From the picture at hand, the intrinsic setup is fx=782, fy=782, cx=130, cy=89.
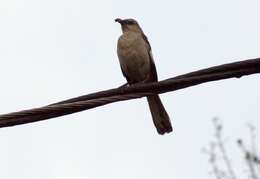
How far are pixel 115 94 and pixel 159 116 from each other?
251cm

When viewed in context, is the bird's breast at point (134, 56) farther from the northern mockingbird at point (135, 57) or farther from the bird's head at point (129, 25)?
the bird's head at point (129, 25)

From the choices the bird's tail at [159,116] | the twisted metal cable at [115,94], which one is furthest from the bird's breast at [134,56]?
the twisted metal cable at [115,94]

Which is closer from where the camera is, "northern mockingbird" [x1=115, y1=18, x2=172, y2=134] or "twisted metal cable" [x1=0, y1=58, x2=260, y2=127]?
"twisted metal cable" [x1=0, y1=58, x2=260, y2=127]

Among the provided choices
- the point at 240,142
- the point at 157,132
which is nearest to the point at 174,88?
the point at 157,132

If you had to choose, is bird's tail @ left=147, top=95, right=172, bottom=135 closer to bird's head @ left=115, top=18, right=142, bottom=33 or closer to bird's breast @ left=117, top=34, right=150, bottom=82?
bird's breast @ left=117, top=34, right=150, bottom=82

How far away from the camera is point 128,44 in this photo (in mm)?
8203

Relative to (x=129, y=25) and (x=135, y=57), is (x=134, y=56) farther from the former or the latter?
(x=129, y=25)

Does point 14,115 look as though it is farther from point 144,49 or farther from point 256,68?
point 144,49

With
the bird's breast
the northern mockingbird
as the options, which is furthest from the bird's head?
the bird's breast

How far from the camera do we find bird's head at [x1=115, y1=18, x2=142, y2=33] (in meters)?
8.55

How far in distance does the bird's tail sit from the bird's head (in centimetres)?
118

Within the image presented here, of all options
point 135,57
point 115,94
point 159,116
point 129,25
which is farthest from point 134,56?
point 115,94

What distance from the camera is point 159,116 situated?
734cm

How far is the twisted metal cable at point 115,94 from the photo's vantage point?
15.2 feet
